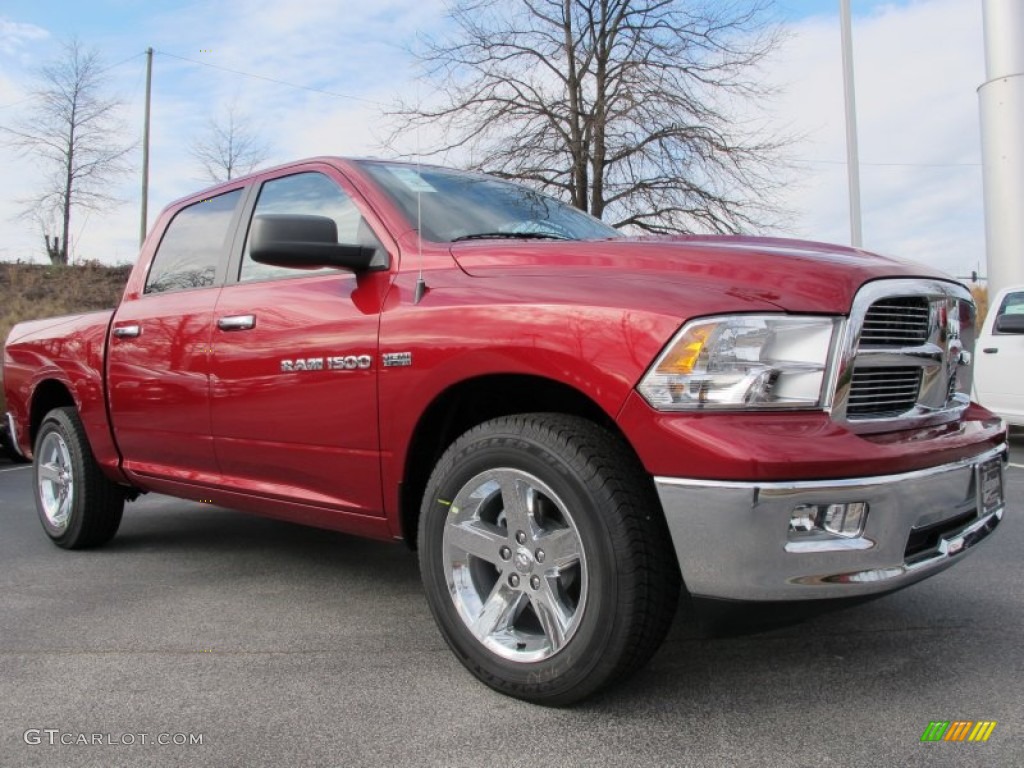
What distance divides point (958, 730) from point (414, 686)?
1.55 meters

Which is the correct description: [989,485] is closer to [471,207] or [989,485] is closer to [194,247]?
[471,207]

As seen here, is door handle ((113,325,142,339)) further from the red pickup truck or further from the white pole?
the white pole

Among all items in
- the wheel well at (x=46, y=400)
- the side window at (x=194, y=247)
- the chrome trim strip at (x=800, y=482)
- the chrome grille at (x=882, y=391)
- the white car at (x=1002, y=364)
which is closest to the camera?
the chrome trim strip at (x=800, y=482)

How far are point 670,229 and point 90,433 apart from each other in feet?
45.5

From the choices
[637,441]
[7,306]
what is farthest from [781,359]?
[7,306]

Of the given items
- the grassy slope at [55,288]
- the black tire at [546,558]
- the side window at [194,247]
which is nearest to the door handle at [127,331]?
the side window at [194,247]

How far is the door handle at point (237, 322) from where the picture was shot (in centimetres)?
351

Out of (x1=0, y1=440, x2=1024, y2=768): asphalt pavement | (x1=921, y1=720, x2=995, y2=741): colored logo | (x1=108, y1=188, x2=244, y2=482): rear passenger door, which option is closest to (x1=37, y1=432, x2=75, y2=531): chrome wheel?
(x1=108, y1=188, x2=244, y2=482): rear passenger door

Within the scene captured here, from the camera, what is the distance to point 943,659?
9.45ft

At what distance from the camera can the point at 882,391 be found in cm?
251

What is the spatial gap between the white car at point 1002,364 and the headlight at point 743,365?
7.26m

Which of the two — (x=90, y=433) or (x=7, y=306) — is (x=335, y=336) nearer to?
(x=90, y=433)

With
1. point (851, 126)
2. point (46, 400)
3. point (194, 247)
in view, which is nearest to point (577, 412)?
point (194, 247)

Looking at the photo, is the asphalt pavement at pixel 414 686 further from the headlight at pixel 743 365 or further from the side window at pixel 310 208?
the side window at pixel 310 208
